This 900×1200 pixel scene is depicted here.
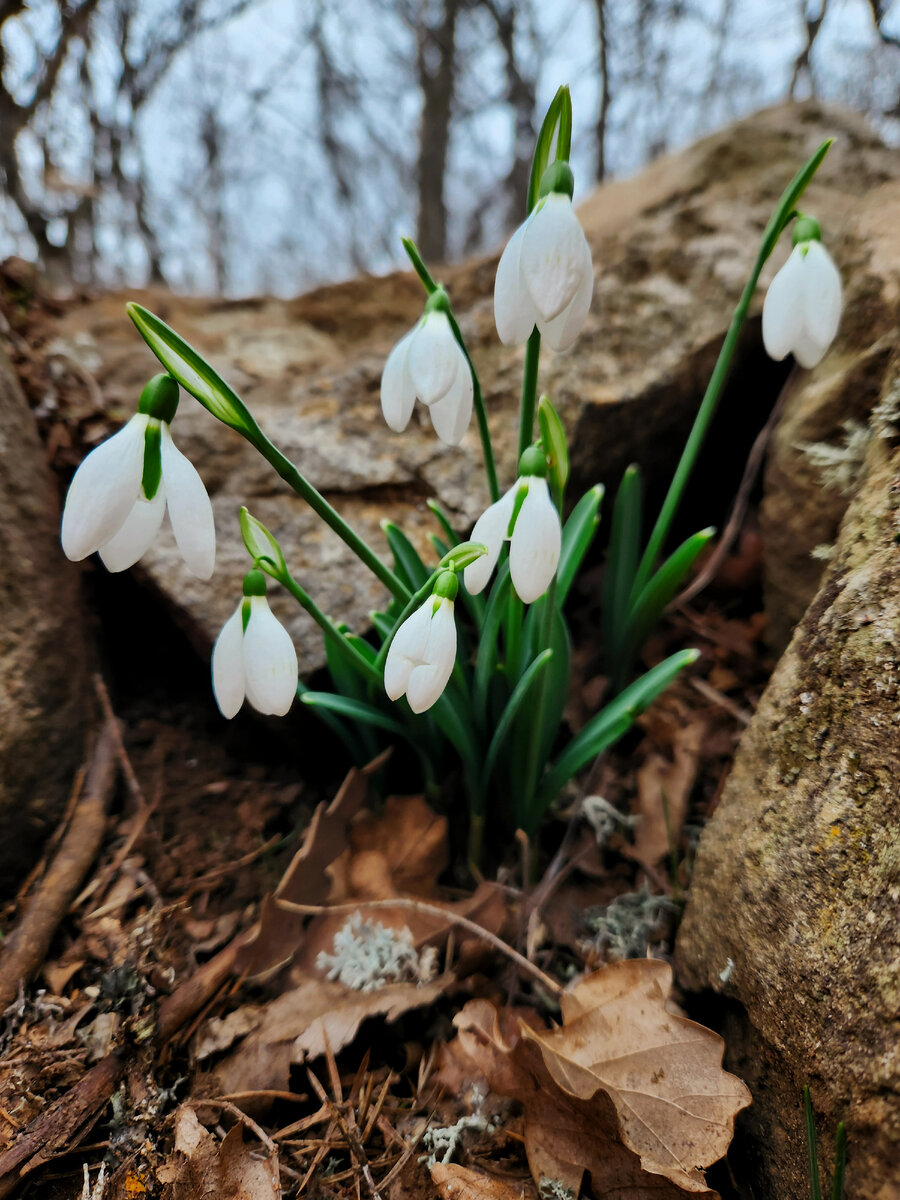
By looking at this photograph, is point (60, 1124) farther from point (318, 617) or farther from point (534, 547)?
point (534, 547)

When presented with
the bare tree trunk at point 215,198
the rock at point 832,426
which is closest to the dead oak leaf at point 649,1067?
the rock at point 832,426

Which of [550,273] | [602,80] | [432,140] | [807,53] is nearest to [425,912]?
[550,273]

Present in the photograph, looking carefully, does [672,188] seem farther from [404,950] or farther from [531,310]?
[404,950]

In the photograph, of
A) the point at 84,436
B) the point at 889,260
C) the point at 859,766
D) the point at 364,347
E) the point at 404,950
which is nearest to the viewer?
the point at 859,766

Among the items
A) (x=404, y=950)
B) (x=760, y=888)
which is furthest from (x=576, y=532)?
(x=404, y=950)

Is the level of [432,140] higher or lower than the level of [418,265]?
higher

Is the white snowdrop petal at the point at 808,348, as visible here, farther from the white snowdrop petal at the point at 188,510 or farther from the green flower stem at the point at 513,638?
the white snowdrop petal at the point at 188,510

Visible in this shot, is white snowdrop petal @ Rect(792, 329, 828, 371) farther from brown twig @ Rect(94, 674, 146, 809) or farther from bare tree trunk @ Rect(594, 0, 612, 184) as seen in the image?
bare tree trunk @ Rect(594, 0, 612, 184)
